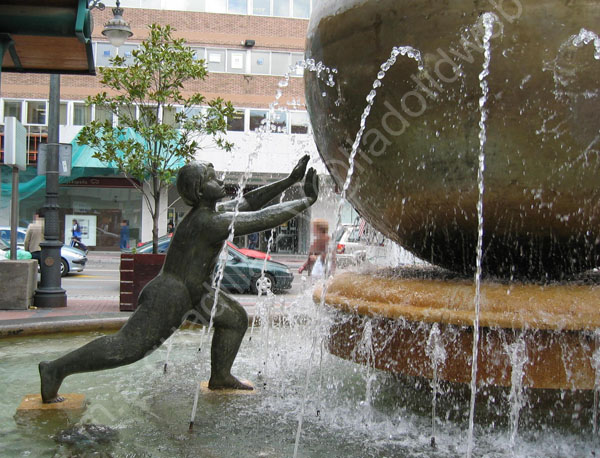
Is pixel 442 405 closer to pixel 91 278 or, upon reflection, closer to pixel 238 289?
pixel 238 289

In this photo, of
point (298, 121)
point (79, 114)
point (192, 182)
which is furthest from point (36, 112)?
point (192, 182)

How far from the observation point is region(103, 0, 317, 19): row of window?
28.9 m

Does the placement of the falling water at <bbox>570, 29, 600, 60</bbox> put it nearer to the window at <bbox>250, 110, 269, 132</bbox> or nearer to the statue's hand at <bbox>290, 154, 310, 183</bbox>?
the statue's hand at <bbox>290, 154, 310, 183</bbox>

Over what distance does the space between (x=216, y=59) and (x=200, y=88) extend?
68.3 inches

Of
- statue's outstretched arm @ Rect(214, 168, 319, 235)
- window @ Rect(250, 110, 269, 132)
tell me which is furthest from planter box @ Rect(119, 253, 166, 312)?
window @ Rect(250, 110, 269, 132)

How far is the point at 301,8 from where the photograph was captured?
2948 cm

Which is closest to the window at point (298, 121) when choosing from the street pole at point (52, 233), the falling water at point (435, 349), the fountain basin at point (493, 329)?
the street pole at point (52, 233)

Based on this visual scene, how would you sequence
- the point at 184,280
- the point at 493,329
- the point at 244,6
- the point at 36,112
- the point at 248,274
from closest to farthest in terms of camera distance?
the point at 493,329 → the point at 184,280 → the point at 248,274 → the point at 36,112 → the point at 244,6

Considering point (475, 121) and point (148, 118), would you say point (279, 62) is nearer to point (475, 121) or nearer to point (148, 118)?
A: point (148, 118)

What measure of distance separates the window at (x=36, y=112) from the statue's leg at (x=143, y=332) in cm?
2645

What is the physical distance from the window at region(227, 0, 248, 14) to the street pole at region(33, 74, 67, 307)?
66.9 ft

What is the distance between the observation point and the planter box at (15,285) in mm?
9438

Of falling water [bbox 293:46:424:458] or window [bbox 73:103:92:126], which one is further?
window [bbox 73:103:92:126]

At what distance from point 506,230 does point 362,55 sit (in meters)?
1.26
